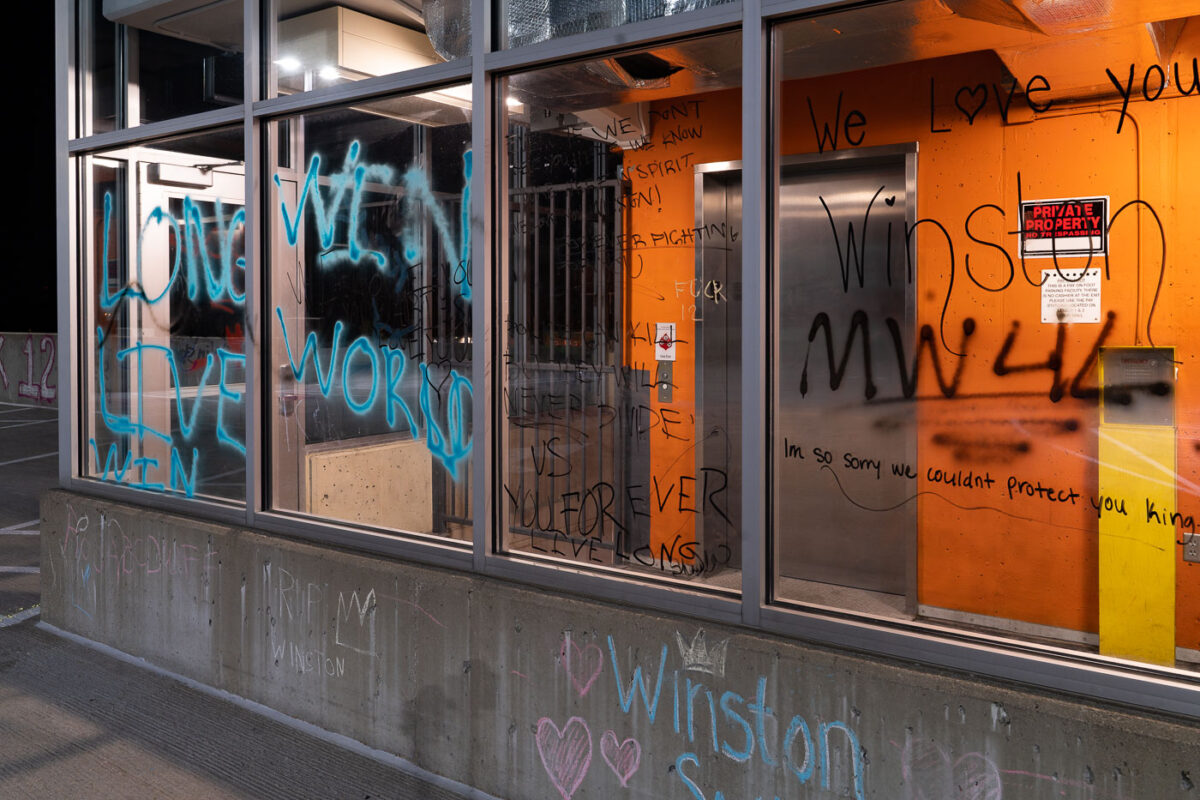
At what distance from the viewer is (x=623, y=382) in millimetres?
5227

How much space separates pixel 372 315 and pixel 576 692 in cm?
204

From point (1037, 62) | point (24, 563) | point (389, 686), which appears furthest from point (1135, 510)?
point (24, 563)

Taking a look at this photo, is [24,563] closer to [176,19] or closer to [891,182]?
[176,19]

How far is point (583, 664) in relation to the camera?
3.37 meters

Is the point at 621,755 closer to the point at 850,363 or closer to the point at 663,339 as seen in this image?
the point at 850,363

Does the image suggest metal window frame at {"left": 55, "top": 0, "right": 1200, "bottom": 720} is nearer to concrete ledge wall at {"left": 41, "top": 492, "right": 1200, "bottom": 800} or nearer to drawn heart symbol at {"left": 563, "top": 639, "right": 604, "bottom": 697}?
concrete ledge wall at {"left": 41, "top": 492, "right": 1200, "bottom": 800}

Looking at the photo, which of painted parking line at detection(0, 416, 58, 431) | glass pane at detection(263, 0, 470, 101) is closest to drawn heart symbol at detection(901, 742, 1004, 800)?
glass pane at detection(263, 0, 470, 101)

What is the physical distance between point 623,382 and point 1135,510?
8.18ft

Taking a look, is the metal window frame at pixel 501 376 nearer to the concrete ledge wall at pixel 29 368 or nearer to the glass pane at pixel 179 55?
the glass pane at pixel 179 55

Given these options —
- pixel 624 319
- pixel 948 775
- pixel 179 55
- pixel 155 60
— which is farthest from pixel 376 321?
pixel 948 775

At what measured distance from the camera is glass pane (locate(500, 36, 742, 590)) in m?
4.07

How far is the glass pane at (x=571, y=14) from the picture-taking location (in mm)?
3352

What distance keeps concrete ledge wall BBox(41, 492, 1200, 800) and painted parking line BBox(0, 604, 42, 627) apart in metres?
1.08

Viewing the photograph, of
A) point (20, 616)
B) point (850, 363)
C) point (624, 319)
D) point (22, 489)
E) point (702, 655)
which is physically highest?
point (624, 319)
